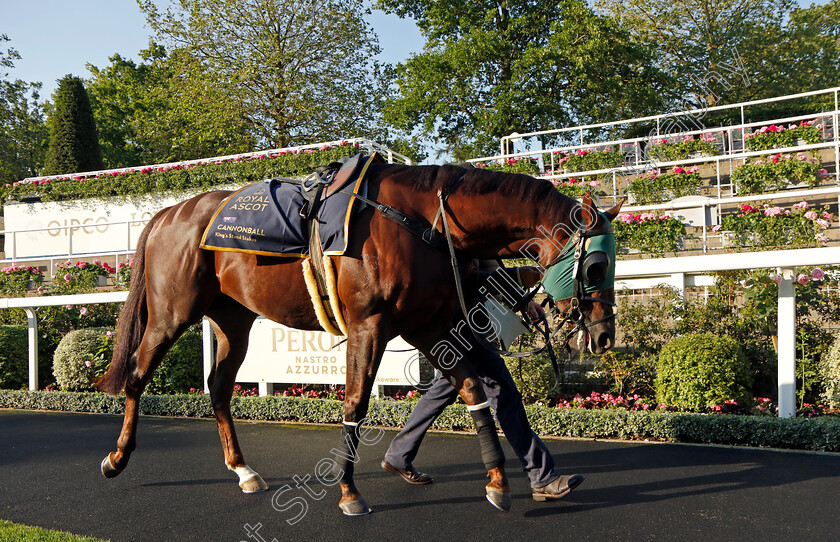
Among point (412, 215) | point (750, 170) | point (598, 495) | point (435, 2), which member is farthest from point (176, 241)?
point (435, 2)

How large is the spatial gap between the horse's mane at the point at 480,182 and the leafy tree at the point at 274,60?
709 inches

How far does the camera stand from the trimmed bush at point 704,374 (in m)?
5.13

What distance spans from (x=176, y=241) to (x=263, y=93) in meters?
18.1

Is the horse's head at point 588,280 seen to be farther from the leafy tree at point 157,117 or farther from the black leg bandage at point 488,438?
the leafy tree at point 157,117

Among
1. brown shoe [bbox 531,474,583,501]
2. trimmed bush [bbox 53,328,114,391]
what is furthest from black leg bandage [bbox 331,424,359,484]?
trimmed bush [bbox 53,328,114,391]

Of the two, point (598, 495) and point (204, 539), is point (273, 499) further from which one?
point (598, 495)

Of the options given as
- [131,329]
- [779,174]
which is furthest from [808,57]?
[131,329]

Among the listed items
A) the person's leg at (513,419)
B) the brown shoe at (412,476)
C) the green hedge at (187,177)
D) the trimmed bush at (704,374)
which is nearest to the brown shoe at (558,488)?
the person's leg at (513,419)

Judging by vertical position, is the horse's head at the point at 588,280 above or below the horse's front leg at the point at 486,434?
above

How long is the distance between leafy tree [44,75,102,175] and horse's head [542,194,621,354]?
24758mm

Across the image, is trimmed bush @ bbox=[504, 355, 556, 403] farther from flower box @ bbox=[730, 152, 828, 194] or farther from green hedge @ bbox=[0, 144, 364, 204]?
green hedge @ bbox=[0, 144, 364, 204]

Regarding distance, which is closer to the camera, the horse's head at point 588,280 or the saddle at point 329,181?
the horse's head at point 588,280

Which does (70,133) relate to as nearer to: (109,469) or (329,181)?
(109,469)

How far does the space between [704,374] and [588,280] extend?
2752 mm
